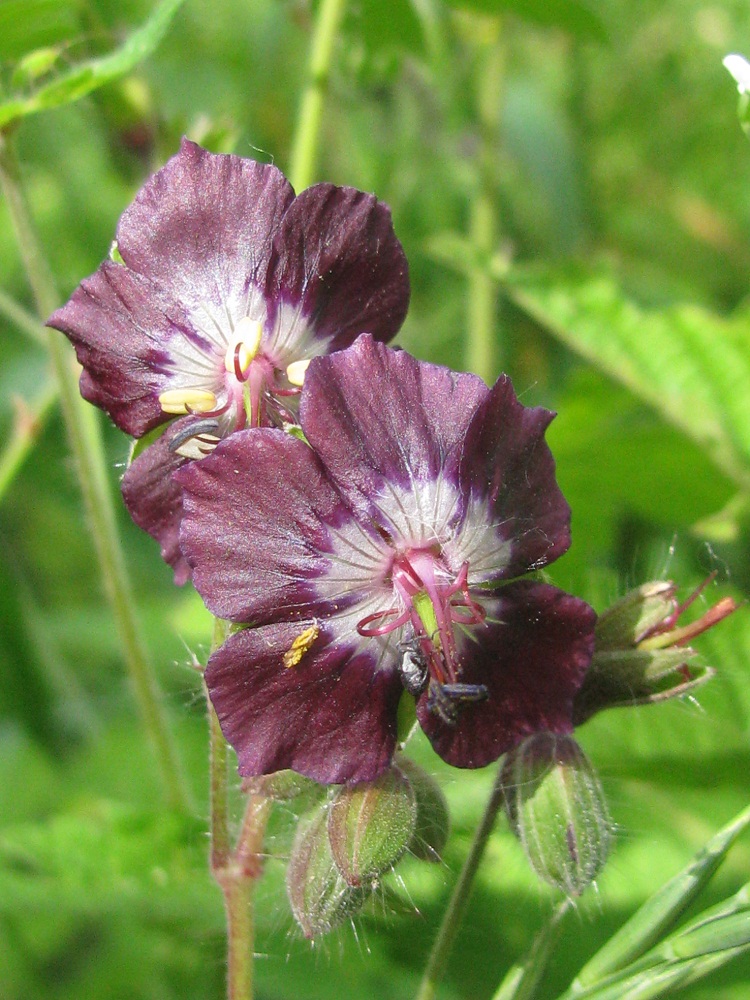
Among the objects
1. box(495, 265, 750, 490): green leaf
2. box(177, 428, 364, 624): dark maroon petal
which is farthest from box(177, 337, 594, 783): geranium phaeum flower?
box(495, 265, 750, 490): green leaf

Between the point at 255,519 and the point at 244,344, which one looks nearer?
the point at 255,519

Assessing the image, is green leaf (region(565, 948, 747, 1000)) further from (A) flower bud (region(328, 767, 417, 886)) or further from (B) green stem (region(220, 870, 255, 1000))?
A: (B) green stem (region(220, 870, 255, 1000))

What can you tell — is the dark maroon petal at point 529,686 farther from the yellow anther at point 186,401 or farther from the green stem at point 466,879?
the yellow anther at point 186,401

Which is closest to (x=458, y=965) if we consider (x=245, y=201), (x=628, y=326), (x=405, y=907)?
(x=405, y=907)

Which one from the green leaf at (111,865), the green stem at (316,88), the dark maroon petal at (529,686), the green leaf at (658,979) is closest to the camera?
the green leaf at (658,979)

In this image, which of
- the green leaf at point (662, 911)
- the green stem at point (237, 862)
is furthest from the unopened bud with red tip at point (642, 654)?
the green stem at point (237, 862)

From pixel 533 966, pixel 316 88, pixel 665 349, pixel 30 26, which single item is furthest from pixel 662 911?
pixel 316 88

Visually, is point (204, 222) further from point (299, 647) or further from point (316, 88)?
point (316, 88)

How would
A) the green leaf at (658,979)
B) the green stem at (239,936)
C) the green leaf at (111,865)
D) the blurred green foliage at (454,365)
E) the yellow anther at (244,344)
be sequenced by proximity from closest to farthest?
the green leaf at (658,979) → the yellow anther at (244,344) → the green stem at (239,936) → the green leaf at (111,865) → the blurred green foliage at (454,365)

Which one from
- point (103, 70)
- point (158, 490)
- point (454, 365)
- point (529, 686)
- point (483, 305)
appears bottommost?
point (454, 365)
